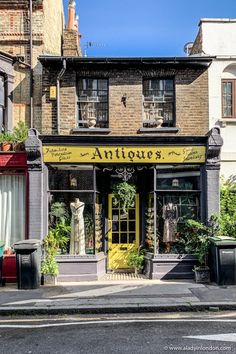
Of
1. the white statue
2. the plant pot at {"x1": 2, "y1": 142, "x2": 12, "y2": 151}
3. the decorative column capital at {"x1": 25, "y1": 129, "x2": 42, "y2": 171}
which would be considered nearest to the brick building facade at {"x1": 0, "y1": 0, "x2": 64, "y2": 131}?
the plant pot at {"x1": 2, "y1": 142, "x2": 12, "y2": 151}

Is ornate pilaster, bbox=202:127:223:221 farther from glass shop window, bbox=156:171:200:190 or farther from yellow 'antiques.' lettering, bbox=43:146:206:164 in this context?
glass shop window, bbox=156:171:200:190

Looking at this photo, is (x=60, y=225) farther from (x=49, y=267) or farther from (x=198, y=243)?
(x=198, y=243)

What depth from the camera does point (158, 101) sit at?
13.5 m

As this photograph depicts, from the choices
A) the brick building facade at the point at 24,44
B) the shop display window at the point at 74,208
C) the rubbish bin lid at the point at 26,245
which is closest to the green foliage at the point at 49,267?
the rubbish bin lid at the point at 26,245

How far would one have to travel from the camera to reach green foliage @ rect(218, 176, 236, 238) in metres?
12.3

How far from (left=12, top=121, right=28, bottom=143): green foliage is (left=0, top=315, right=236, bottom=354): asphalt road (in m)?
5.69

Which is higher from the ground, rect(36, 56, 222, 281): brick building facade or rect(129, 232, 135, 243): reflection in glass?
rect(36, 56, 222, 281): brick building facade

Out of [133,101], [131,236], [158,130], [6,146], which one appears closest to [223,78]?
[158,130]

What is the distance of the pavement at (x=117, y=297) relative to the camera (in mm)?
8781

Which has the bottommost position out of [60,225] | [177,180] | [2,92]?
[60,225]

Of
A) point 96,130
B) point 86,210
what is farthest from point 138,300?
point 96,130

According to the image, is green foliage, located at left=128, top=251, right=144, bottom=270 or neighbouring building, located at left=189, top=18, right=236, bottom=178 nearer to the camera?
green foliage, located at left=128, top=251, right=144, bottom=270

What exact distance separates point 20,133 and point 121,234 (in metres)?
4.37

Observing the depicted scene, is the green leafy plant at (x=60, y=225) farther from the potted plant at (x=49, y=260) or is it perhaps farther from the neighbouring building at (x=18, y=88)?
the neighbouring building at (x=18, y=88)
